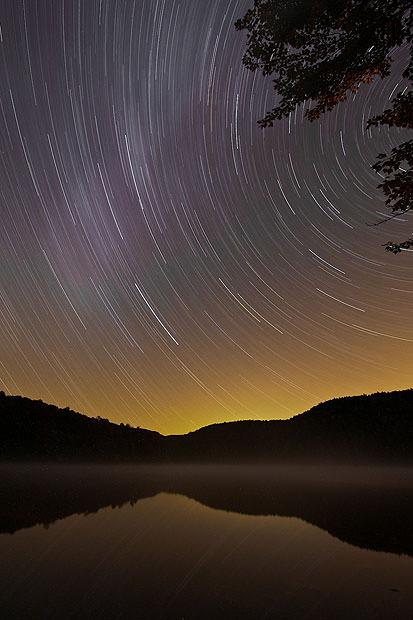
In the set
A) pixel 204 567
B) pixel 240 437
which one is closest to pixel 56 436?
pixel 240 437

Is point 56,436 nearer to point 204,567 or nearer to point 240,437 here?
point 240,437

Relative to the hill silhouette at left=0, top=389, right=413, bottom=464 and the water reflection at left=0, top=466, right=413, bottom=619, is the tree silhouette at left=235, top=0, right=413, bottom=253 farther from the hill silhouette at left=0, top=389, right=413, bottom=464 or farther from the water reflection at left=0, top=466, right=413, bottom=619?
the hill silhouette at left=0, top=389, right=413, bottom=464

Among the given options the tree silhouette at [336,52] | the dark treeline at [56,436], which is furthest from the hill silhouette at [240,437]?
the tree silhouette at [336,52]

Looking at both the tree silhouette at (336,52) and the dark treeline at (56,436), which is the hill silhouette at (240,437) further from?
the tree silhouette at (336,52)

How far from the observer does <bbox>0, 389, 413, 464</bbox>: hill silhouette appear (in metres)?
106

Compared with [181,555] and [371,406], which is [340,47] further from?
[371,406]

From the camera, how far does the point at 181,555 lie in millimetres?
8602

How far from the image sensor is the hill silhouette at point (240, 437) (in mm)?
105688

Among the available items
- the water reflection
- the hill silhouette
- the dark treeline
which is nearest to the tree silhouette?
the water reflection

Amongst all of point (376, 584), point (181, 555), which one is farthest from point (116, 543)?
point (376, 584)

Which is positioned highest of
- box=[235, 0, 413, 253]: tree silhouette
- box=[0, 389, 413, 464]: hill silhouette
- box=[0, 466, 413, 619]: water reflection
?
box=[0, 389, 413, 464]: hill silhouette

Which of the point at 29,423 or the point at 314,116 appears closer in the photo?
the point at 314,116

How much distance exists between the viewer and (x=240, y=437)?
5064 inches

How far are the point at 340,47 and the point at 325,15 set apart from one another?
519 millimetres
